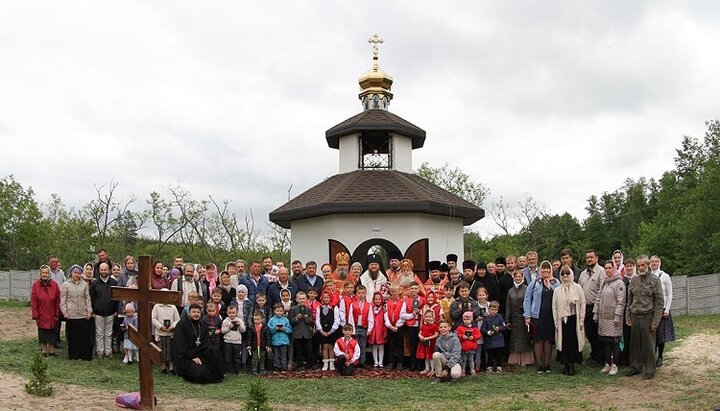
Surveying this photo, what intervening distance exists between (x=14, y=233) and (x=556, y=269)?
104 feet

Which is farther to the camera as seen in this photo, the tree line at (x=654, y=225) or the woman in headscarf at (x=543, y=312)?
the tree line at (x=654, y=225)

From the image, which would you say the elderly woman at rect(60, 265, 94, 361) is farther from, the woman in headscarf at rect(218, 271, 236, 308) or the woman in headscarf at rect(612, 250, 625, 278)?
the woman in headscarf at rect(612, 250, 625, 278)

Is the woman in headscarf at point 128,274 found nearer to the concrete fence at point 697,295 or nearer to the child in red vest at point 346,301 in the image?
the child in red vest at point 346,301

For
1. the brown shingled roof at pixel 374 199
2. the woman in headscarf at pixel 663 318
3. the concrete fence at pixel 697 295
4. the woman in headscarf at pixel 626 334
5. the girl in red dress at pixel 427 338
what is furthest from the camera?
the concrete fence at pixel 697 295

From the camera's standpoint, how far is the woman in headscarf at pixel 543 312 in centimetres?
1070

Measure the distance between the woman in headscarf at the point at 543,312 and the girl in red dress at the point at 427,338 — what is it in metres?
1.46

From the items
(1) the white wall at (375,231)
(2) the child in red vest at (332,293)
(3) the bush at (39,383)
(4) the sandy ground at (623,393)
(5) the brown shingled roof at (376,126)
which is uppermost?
(5) the brown shingled roof at (376,126)

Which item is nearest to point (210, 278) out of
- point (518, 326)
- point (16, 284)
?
point (518, 326)

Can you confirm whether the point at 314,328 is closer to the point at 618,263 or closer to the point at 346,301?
the point at 346,301

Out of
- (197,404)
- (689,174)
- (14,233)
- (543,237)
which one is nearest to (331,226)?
(197,404)

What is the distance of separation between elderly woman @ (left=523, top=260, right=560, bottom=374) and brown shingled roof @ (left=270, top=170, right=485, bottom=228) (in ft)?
14.2

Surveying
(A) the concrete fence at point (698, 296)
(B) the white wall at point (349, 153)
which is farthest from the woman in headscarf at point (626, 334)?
(A) the concrete fence at point (698, 296)

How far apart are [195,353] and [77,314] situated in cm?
259

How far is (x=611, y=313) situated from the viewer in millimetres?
10453
